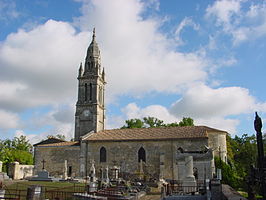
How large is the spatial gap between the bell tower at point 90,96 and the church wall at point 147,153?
5.97 m

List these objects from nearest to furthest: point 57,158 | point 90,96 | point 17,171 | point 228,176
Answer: point 228,176
point 17,171
point 57,158
point 90,96

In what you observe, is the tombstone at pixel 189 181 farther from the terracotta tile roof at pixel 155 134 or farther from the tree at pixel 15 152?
the tree at pixel 15 152

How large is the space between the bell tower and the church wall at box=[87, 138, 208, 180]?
597 centimetres

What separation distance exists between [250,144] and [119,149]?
27.7 metres

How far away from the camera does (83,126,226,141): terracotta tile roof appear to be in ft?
106

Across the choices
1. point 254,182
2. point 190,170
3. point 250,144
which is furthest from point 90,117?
point 254,182

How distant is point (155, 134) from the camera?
3397 cm

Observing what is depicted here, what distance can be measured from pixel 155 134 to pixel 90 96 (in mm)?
13408

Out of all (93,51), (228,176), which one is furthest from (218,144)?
(93,51)

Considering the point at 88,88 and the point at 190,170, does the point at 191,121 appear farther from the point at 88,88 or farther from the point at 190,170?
the point at 190,170

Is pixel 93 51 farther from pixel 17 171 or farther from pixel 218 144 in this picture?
pixel 218 144

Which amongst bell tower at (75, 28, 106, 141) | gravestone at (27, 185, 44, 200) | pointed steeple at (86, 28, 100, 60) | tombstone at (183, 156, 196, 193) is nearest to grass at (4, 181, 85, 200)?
gravestone at (27, 185, 44, 200)

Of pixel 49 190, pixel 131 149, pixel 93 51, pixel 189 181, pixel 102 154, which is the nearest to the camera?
pixel 49 190

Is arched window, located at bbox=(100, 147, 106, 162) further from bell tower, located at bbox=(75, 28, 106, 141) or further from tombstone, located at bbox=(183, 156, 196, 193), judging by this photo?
tombstone, located at bbox=(183, 156, 196, 193)
